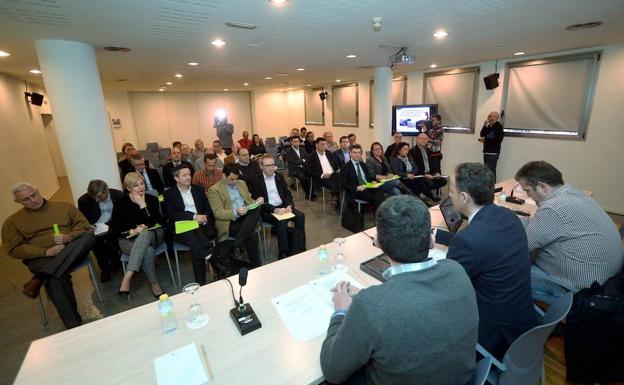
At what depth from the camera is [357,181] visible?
4812 mm

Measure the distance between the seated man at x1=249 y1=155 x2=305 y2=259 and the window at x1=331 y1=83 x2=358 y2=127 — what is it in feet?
23.5

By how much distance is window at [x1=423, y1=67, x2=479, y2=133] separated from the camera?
7.01 meters

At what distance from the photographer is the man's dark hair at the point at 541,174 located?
2.21 meters

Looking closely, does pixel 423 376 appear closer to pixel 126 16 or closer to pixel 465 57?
pixel 126 16

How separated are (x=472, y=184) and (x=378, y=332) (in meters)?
1.19

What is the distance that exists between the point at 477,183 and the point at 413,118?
22.3 feet

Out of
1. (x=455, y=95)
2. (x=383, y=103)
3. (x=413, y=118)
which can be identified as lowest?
(x=413, y=118)

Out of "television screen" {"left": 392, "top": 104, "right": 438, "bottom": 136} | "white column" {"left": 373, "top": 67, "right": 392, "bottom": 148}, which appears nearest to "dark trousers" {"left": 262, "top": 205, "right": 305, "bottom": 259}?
"white column" {"left": 373, "top": 67, "right": 392, "bottom": 148}

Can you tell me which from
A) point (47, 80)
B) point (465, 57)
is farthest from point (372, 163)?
point (47, 80)

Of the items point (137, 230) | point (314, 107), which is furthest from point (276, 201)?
point (314, 107)

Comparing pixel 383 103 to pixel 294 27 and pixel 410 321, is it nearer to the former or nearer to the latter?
pixel 294 27

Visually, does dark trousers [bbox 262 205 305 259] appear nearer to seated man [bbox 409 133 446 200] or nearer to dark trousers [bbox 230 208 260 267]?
dark trousers [bbox 230 208 260 267]

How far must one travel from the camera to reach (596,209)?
6.71ft

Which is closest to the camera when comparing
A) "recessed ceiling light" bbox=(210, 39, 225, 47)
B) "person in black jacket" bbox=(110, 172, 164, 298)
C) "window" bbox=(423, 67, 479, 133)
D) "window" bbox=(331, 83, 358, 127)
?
"person in black jacket" bbox=(110, 172, 164, 298)
